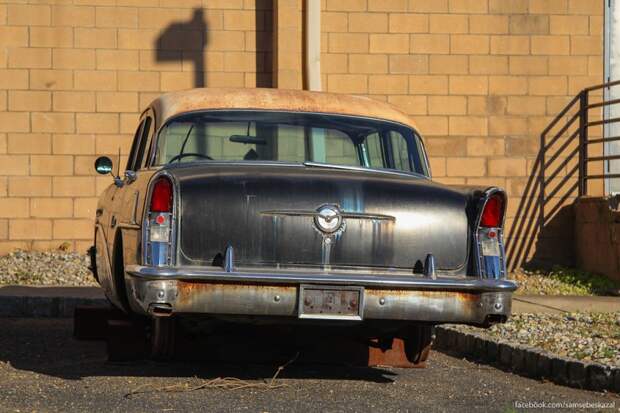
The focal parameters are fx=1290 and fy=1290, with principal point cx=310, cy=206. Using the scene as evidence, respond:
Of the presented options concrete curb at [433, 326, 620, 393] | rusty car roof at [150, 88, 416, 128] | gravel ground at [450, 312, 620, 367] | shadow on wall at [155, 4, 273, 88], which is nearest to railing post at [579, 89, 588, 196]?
shadow on wall at [155, 4, 273, 88]

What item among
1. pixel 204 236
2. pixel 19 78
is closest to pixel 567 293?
pixel 19 78

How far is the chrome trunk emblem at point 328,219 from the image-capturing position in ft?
21.5

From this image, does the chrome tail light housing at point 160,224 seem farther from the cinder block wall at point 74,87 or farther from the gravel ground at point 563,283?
the cinder block wall at point 74,87

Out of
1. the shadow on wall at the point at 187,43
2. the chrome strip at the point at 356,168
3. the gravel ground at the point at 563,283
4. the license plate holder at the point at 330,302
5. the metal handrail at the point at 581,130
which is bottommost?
the gravel ground at the point at 563,283

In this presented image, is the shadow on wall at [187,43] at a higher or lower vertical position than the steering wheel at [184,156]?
higher

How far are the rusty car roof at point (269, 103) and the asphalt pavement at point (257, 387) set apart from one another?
154 centimetres

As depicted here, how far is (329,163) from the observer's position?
7.33 meters

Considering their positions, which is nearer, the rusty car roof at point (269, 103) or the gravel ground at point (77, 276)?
the rusty car roof at point (269, 103)

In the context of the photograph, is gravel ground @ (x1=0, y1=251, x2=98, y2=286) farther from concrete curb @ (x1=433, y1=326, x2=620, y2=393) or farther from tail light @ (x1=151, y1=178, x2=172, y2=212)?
tail light @ (x1=151, y1=178, x2=172, y2=212)

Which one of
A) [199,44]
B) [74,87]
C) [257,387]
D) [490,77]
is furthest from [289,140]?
[490,77]

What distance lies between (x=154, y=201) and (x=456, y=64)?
8.54 meters

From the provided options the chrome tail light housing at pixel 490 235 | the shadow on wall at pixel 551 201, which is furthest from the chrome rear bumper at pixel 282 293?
the shadow on wall at pixel 551 201

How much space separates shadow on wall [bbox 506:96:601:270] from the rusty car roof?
6735mm

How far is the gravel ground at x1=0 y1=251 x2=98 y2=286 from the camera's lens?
501 inches
